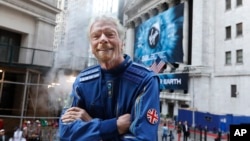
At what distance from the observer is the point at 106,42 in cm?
183

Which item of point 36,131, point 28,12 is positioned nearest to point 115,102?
point 36,131

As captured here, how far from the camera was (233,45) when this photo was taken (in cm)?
3075

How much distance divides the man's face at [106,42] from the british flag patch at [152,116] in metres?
0.42

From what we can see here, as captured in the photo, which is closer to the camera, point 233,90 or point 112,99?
point 112,99

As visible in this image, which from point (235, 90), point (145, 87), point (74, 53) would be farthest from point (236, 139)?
point (235, 90)

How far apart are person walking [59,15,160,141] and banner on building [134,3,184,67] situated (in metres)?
37.0

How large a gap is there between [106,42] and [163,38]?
41119 millimetres

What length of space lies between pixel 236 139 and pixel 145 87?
4.38ft

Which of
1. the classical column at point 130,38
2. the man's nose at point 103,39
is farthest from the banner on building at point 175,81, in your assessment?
the man's nose at point 103,39

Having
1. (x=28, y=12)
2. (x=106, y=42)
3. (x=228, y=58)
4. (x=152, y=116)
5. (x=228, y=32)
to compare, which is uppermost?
(x=228, y=32)

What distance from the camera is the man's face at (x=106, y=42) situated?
1837mm

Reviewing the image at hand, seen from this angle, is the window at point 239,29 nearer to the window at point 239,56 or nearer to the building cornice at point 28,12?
the window at point 239,56

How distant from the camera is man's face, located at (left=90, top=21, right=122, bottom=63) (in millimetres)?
1837

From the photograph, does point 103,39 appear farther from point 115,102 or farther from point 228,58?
point 228,58
